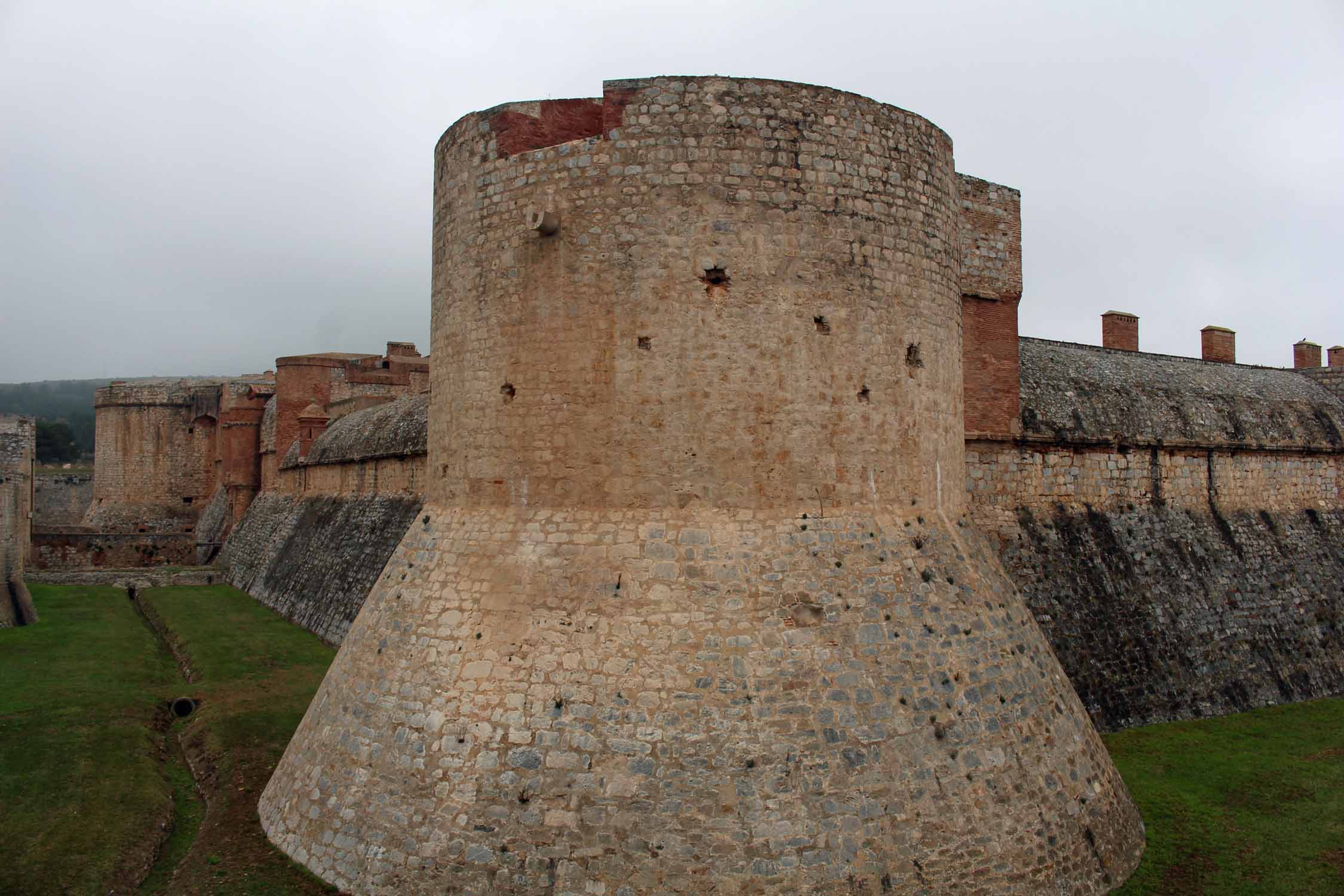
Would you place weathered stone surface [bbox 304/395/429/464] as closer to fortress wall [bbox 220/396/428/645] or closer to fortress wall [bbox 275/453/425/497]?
fortress wall [bbox 220/396/428/645]

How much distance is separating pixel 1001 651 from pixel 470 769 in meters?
4.98

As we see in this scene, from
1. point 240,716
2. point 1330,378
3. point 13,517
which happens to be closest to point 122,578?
point 13,517

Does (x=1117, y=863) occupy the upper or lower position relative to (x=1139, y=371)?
lower

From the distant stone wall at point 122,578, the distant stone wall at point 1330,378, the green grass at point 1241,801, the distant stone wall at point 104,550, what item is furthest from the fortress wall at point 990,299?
the distant stone wall at point 104,550

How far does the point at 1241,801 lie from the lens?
10508 mm

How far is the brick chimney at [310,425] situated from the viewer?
101ft

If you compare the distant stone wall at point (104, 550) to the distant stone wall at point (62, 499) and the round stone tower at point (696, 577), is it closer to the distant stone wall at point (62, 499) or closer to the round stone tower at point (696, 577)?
the distant stone wall at point (62, 499)

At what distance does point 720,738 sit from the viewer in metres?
7.36

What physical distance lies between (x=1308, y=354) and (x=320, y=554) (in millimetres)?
26557

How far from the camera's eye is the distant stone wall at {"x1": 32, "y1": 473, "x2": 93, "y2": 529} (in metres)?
50.6

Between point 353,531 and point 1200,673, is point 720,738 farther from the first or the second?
point 353,531

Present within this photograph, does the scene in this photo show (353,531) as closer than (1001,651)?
No

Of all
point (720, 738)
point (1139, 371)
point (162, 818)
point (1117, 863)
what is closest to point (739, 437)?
point (720, 738)

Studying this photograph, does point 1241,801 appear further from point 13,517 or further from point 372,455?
point 13,517
